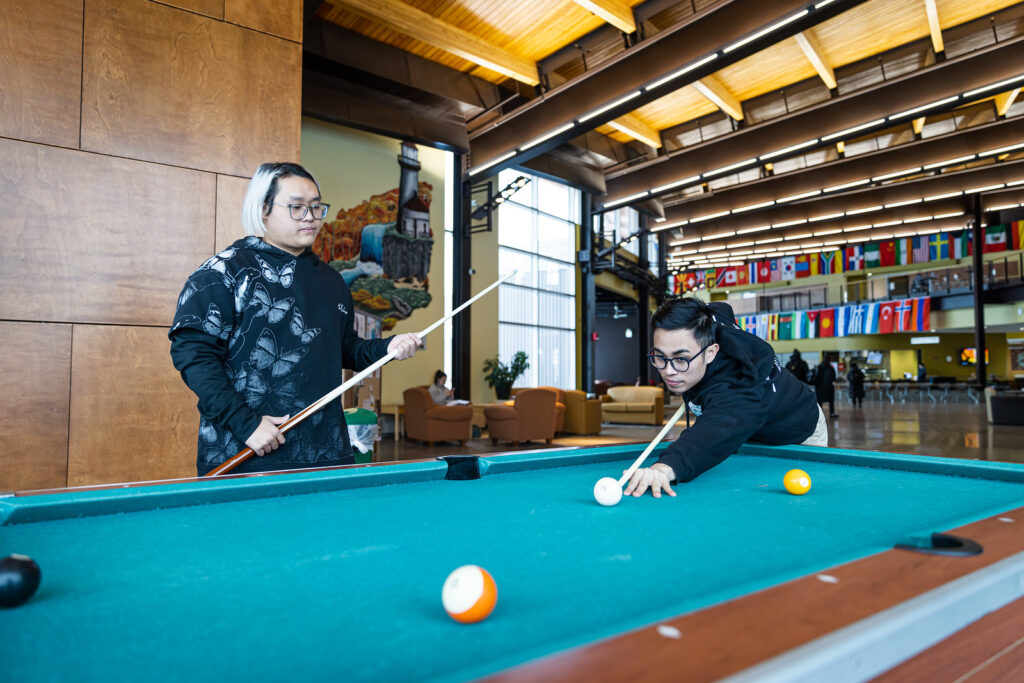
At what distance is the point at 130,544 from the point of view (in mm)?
1057

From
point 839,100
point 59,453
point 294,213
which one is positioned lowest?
point 59,453

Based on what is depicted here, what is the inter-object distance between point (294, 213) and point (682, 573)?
1635 mm

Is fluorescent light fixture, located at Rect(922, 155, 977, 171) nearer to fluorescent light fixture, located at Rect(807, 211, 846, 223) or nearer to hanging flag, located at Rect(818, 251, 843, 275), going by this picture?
fluorescent light fixture, located at Rect(807, 211, 846, 223)

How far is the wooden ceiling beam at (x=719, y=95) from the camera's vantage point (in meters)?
8.10

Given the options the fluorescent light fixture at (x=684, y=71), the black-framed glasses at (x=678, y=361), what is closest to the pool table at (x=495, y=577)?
the black-framed glasses at (x=678, y=361)

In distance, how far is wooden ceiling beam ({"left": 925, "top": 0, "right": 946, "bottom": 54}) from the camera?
6301mm

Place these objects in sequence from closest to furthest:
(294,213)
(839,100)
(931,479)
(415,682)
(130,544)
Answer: (415,682)
(130,544)
(931,479)
(294,213)
(839,100)

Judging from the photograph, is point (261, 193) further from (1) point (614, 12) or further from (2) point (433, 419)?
(2) point (433, 419)

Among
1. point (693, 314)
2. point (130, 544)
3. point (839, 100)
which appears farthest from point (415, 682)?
point (839, 100)

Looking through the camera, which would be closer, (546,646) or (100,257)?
(546,646)

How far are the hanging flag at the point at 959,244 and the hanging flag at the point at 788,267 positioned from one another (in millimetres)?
5288

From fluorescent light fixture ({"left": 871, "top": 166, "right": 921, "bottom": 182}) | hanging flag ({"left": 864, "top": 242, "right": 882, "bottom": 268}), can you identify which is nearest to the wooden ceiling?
fluorescent light fixture ({"left": 871, "top": 166, "right": 921, "bottom": 182})

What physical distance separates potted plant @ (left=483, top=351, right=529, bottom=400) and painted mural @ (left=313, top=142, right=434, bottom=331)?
6.31 feet

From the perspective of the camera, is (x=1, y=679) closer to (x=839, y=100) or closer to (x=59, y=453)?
(x=59, y=453)
